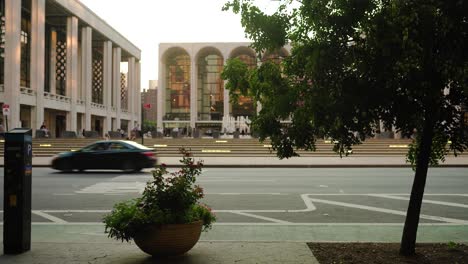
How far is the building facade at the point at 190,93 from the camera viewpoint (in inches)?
4407

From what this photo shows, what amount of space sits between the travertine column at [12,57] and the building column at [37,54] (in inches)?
169

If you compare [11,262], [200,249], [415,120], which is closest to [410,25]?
[415,120]

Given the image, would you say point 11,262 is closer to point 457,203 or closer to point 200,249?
point 200,249

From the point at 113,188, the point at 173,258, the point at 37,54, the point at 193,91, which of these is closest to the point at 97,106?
the point at 37,54

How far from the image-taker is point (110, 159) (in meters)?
20.8

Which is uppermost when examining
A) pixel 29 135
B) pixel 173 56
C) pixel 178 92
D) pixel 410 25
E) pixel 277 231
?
pixel 173 56

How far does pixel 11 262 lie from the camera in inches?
223

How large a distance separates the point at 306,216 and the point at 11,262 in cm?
571

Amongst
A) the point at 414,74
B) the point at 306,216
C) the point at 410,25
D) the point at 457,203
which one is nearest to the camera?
the point at 410,25

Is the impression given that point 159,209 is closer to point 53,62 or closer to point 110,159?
point 110,159

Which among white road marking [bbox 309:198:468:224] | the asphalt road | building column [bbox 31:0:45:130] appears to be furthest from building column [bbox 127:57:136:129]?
white road marking [bbox 309:198:468:224]

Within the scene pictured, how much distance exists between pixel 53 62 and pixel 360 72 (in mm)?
65386

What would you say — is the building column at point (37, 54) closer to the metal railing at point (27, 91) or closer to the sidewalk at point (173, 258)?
the metal railing at point (27, 91)

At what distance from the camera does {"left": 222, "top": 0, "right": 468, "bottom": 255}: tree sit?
5.07 m
